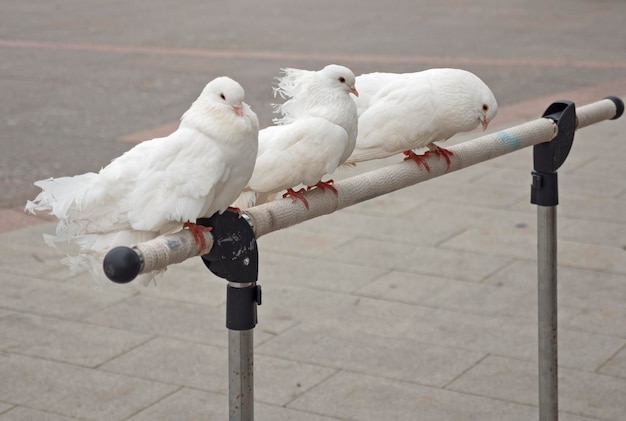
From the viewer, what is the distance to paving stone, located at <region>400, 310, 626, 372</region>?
4.74m

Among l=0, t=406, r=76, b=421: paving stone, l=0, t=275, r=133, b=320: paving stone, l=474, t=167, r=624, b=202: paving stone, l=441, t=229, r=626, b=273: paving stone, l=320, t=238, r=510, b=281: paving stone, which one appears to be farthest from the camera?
l=474, t=167, r=624, b=202: paving stone

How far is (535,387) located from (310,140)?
2069 millimetres

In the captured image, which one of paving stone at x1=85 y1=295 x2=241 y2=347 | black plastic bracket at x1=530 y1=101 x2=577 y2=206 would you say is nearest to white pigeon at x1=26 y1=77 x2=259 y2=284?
black plastic bracket at x1=530 y1=101 x2=577 y2=206

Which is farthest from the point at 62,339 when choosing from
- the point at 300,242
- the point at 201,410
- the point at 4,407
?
the point at 300,242

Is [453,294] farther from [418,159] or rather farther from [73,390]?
[418,159]

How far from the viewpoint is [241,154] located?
2.46 meters

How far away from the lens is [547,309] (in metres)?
3.62

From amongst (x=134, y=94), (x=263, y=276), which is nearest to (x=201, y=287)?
(x=263, y=276)

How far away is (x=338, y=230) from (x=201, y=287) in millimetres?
1291

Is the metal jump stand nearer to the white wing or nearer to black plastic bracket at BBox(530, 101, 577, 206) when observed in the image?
black plastic bracket at BBox(530, 101, 577, 206)

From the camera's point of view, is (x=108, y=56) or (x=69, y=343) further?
(x=108, y=56)

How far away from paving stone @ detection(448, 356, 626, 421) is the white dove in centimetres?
153

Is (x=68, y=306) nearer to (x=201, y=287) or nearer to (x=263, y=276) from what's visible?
(x=201, y=287)

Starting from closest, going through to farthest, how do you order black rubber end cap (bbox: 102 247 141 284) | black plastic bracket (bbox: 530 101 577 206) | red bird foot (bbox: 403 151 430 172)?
black rubber end cap (bbox: 102 247 141 284) → red bird foot (bbox: 403 151 430 172) → black plastic bracket (bbox: 530 101 577 206)
